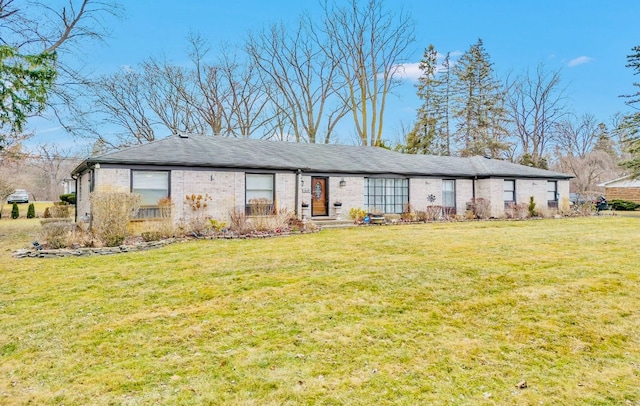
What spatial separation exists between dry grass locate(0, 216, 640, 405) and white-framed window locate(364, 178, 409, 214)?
9.46 metres

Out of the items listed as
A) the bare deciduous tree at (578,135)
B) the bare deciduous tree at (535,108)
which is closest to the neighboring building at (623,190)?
the bare deciduous tree at (578,135)

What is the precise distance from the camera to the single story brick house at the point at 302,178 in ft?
40.9

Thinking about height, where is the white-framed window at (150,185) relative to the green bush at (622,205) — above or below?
above

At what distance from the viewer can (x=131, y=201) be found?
10094mm

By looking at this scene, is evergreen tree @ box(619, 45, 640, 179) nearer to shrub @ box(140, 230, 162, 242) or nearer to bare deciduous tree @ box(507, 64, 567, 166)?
bare deciduous tree @ box(507, 64, 567, 166)

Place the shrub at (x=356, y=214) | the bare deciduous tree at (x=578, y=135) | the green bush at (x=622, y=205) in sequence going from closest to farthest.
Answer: the shrub at (x=356, y=214) < the green bush at (x=622, y=205) < the bare deciduous tree at (x=578, y=135)

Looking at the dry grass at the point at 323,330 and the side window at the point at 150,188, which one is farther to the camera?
the side window at the point at 150,188

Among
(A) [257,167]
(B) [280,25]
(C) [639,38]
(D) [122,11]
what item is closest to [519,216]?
(A) [257,167]

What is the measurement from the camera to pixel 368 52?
2962 centimetres

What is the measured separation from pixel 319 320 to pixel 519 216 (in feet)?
55.6

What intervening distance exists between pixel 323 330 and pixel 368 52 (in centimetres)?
2910

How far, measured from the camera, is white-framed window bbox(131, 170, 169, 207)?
12250 mm

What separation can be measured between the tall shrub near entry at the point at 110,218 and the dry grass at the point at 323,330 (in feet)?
5.25

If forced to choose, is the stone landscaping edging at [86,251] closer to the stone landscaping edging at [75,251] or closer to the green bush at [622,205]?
the stone landscaping edging at [75,251]
